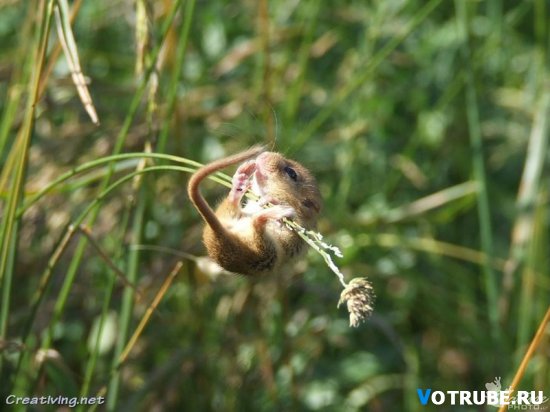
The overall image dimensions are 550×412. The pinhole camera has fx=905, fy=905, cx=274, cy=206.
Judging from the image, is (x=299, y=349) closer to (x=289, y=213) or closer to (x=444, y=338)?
(x=444, y=338)

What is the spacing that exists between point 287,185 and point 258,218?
0.46 feet

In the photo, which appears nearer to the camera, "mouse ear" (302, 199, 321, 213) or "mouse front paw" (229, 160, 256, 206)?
"mouse front paw" (229, 160, 256, 206)

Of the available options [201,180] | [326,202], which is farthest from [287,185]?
[326,202]

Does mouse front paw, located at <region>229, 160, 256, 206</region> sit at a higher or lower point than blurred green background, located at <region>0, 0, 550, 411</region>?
lower

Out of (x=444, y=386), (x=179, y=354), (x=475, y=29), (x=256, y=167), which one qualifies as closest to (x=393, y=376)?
(x=444, y=386)

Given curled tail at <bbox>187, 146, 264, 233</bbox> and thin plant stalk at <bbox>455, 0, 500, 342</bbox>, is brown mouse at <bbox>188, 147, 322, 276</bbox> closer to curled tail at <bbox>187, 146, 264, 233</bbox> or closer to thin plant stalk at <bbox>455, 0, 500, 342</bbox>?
curled tail at <bbox>187, 146, 264, 233</bbox>

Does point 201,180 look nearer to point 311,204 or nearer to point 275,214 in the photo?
point 275,214

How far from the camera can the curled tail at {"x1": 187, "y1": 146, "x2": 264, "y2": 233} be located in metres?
1.30

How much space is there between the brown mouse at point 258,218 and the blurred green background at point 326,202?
849 millimetres

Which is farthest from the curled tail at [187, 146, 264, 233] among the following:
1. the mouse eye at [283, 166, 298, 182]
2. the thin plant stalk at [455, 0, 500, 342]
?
the thin plant stalk at [455, 0, 500, 342]

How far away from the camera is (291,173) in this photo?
160 centimetres

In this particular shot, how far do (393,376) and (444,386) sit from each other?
0.61 ft

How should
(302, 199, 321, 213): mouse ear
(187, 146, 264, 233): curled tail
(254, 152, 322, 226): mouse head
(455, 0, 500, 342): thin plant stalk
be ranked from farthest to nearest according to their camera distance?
(455, 0, 500, 342): thin plant stalk, (302, 199, 321, 213): mouse ear, (254, 152, 322, 226): mouse head, (187, 146, 264, 233): curled tail

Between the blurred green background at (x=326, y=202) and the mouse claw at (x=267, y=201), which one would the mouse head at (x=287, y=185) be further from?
the blurred green background at (x=326, y=202)
